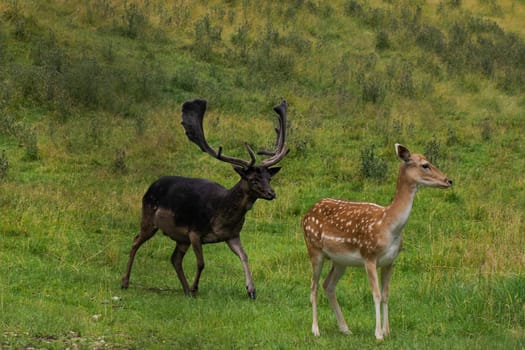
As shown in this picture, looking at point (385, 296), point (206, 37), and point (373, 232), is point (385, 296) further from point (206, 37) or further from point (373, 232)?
point (206, 37)

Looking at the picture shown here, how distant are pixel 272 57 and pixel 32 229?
14.3 metres

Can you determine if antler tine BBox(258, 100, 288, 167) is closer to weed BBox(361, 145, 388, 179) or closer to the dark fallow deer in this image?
the dark fallow deer

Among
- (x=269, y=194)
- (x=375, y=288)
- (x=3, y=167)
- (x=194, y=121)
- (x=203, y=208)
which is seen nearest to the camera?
(x=375, y=288)

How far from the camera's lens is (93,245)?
12500 mm

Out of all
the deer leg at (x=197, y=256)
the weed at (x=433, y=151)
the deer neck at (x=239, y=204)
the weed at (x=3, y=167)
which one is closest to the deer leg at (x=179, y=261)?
the deer leg at (x=197, y=256)

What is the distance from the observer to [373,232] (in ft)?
27.0

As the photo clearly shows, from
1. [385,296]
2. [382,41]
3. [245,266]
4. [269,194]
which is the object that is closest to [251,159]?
[269,194]

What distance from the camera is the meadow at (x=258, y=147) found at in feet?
29.8

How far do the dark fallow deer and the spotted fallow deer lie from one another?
1.71 meters

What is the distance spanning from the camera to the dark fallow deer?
10688mm

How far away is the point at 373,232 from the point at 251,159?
2.73 meters

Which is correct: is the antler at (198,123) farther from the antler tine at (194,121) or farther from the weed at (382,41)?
the weed at (382,41)

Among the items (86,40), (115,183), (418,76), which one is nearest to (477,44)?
(418,76)

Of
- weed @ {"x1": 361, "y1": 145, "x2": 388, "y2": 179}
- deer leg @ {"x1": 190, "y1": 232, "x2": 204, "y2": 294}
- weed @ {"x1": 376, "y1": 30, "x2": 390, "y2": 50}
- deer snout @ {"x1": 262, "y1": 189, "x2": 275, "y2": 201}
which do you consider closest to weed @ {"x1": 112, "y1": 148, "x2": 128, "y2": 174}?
weed @ {"x1": 361, "y1": 145, "x2": 388, "y2": 179}
